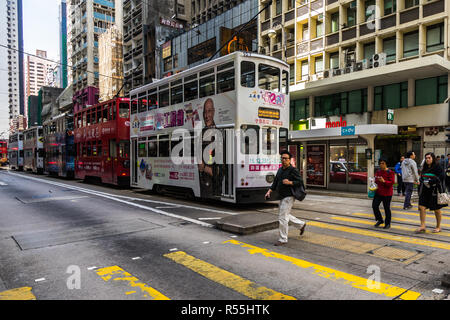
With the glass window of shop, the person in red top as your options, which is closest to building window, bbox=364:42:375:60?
the glass window of shop

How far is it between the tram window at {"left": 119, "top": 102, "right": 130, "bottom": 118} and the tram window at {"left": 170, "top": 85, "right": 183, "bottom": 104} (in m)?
5.18

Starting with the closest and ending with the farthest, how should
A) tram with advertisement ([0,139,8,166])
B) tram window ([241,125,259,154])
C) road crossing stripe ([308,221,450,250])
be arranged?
road crossing stripe ([308,221,450,250])
tram window ([241,125,259,154])
tram with advertisement ([0,139,8,166])

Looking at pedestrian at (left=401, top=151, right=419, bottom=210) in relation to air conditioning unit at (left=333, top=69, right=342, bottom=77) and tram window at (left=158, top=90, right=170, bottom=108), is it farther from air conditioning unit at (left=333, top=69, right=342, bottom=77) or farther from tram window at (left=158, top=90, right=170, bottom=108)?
air conditioning unit at (left=333, top=69, right=342, bottom=77)

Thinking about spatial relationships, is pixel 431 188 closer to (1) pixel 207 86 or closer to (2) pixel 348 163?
(1) pixel 207 86

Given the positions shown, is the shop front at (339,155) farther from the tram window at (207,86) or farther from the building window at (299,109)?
the building window at (299,109)

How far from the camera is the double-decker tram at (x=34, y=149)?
31.0 metres

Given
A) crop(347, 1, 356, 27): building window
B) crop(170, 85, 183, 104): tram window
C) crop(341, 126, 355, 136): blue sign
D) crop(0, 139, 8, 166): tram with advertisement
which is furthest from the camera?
crop(0, 139, 8, 166): tram with advertisement

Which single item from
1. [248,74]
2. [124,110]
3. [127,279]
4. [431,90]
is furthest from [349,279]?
[431,90]

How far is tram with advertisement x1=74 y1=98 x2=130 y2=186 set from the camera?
16.7 metres

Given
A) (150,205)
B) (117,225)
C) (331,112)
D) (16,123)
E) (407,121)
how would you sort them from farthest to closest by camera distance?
(16,123), (331,112), (407,121), (150,205), (117,225)

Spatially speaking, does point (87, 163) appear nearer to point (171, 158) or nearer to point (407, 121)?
point (171, 158)
